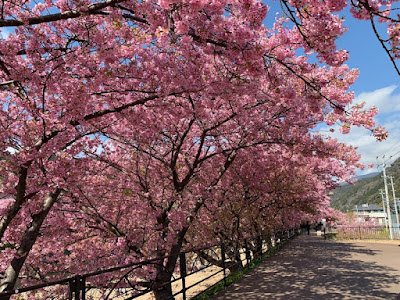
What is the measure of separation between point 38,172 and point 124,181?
9.23 ft

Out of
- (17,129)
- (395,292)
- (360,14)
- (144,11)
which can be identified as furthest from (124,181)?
(395,292)

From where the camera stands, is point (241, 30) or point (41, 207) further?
point (41, 207)

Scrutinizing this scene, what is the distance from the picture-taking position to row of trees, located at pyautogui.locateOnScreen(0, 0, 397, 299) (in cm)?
445

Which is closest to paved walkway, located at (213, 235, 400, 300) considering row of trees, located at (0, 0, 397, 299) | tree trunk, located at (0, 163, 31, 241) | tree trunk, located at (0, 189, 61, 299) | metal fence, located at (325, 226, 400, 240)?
row of trees, located at (0, 0, 397, 299)

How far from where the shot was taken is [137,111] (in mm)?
7172

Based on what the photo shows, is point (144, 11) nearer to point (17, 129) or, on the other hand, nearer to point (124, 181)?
point (17, 129)

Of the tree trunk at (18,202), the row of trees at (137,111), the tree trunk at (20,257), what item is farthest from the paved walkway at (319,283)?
the tree trunk at (18,202)

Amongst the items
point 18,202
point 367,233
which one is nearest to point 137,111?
point 18,202

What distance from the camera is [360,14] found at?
13.2 feet

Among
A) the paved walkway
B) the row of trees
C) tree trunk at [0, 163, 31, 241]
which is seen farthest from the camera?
the paved walkway

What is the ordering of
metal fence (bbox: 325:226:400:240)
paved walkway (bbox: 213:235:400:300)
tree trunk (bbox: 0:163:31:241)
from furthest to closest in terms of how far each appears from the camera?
metal fence (bbox: 325:226:400:240) → paved walkway (bbox: 213:235:400:300) → tree trunk (bbox: 0:163:31:241)

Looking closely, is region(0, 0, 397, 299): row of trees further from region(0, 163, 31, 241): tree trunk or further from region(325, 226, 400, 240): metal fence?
region(325, 226, 400, 240): metal fence

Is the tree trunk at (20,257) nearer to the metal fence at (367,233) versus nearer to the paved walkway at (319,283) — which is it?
the paved walkway at (319,283)

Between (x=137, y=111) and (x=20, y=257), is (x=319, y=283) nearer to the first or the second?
(x=137, y=111)
